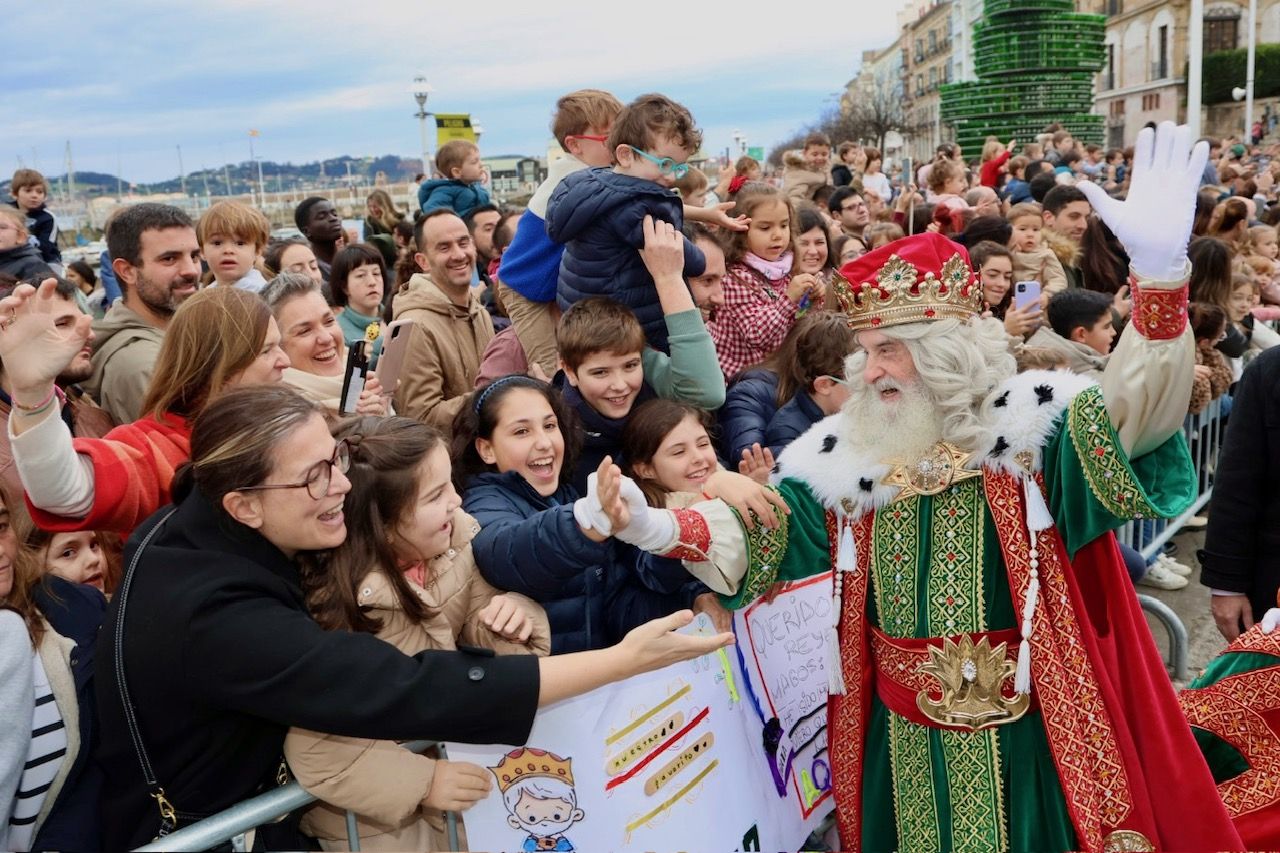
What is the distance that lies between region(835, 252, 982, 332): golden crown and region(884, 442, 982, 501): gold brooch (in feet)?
1.14

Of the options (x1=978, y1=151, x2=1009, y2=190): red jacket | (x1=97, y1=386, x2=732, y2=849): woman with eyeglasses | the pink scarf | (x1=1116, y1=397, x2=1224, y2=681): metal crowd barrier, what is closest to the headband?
(x1=97, y1=386, x2=732, y2=849): woman with eyeglasses

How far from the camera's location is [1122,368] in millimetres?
2463

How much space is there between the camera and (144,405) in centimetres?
310

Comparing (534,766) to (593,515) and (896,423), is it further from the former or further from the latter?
(896,423)

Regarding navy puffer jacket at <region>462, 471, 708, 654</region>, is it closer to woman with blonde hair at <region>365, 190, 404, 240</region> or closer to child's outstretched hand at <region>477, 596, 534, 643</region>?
child's outstretched hand at <region>477, 596, 534, 643</region>

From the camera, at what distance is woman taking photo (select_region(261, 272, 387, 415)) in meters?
3.86

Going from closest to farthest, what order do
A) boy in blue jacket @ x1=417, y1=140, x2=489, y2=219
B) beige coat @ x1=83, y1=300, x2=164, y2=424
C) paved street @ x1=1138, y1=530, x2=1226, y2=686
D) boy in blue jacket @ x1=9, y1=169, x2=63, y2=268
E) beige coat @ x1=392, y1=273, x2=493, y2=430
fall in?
1. beige coat @ x1=83, y1=300, x2=164, y2=424
2. beige coat @ x1=392, y1=273, x2=493, y2=430
3. paved street @ x1=1138, y1=530, x2=1226, y2=686
4. boy in blue jacket @ x1=417, y1=140, x2=489, y2=219
5. boy in blue jacket @ x1=9, y1=169, x2=63, y2=268

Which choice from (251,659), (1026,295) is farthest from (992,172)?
(251,659)

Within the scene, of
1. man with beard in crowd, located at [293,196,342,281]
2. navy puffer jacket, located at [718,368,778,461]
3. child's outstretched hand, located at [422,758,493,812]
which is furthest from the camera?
man with beard in crowd, located at [293,196,342,281]

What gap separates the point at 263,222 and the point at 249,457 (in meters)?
3.41

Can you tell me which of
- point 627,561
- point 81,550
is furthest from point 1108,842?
point 81,550

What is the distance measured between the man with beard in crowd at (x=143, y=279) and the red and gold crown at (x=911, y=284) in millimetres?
2612

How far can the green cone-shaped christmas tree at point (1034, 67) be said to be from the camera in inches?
1234

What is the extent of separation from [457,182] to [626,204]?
502cm
